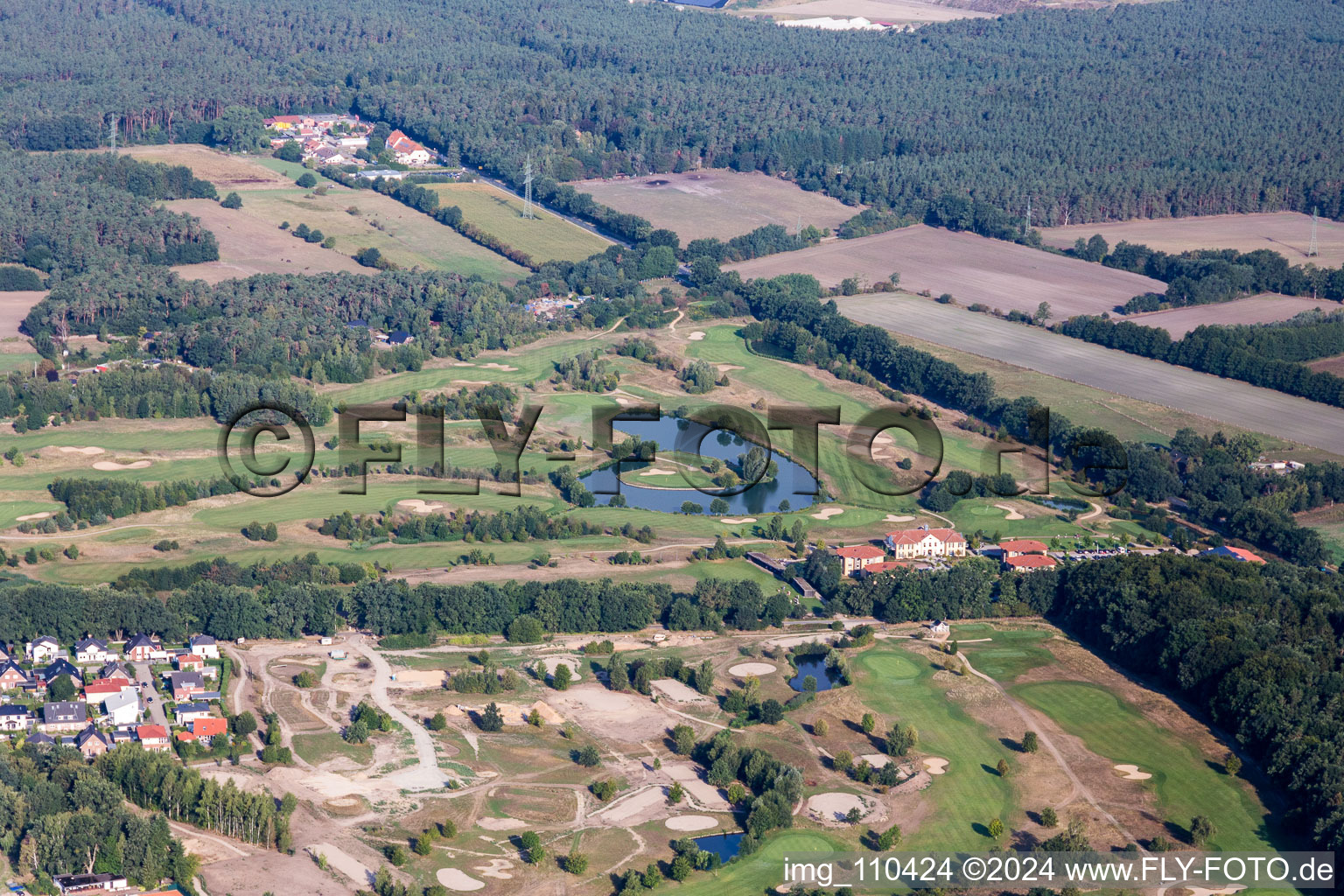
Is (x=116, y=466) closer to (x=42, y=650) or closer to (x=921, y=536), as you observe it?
(x=42, y=650)

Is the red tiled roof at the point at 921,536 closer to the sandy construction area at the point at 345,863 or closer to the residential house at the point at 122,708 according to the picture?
the sandy construction area at the point at 345,863

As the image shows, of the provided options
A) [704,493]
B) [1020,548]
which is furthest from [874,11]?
[1020,548]

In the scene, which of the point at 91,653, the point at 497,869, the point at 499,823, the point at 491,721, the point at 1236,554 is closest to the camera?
the point at 497,869

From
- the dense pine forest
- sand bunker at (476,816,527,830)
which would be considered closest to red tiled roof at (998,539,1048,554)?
sand bunker at (476,816,527,830)

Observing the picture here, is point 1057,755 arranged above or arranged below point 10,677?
below

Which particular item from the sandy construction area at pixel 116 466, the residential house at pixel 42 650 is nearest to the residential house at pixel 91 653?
the residential house at pixel 42 650

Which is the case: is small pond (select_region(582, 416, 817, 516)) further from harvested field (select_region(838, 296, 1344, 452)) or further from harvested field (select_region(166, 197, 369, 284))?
harvested field (select_region(166, 197, 369, 284))
